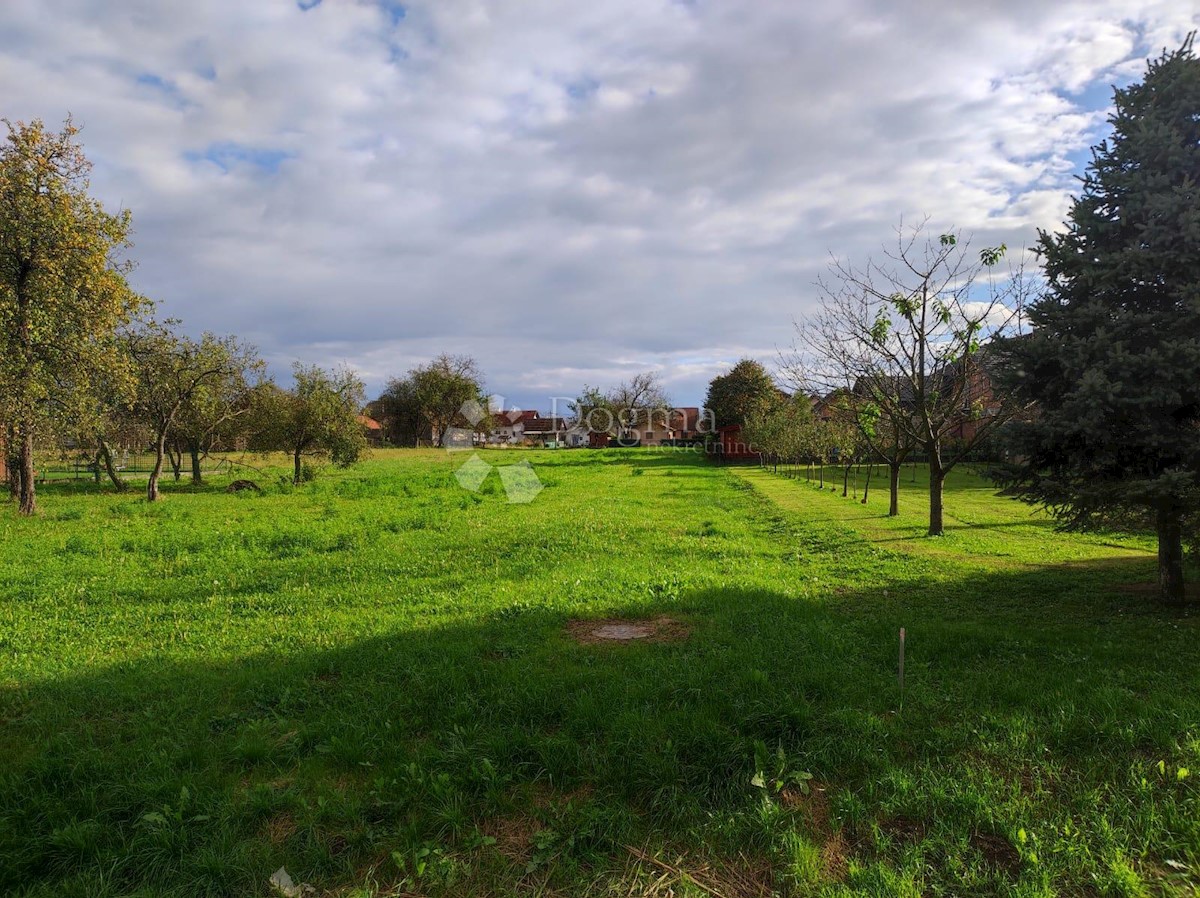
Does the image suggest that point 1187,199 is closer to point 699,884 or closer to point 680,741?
point 680,741

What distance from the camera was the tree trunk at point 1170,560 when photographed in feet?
23.2

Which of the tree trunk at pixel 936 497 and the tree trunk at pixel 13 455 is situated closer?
the tree trunk at pixel 936 497

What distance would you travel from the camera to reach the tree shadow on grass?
3.28 m

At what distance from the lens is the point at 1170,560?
726 cm

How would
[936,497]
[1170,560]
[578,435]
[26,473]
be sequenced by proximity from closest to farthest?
[1170,560]
[936,497]
[26,473]
[578,435]

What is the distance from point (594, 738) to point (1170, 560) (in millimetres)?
7326

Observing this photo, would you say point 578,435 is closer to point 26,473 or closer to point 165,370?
point 165,370

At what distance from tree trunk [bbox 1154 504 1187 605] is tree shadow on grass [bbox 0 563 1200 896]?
4.57 ft

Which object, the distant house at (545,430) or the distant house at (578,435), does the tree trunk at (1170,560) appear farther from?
the distant house at (545,430)

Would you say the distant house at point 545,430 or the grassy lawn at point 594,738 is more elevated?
the distant house at point 545,430

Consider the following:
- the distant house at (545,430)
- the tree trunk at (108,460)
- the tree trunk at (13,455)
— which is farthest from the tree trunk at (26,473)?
the distant house at (545,430)

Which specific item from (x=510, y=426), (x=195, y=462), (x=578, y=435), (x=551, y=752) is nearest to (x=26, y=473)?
(x=195, y=462)

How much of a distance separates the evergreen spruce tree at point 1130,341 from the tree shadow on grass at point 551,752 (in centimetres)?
154

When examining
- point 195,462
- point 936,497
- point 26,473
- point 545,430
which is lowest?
point 195,462
